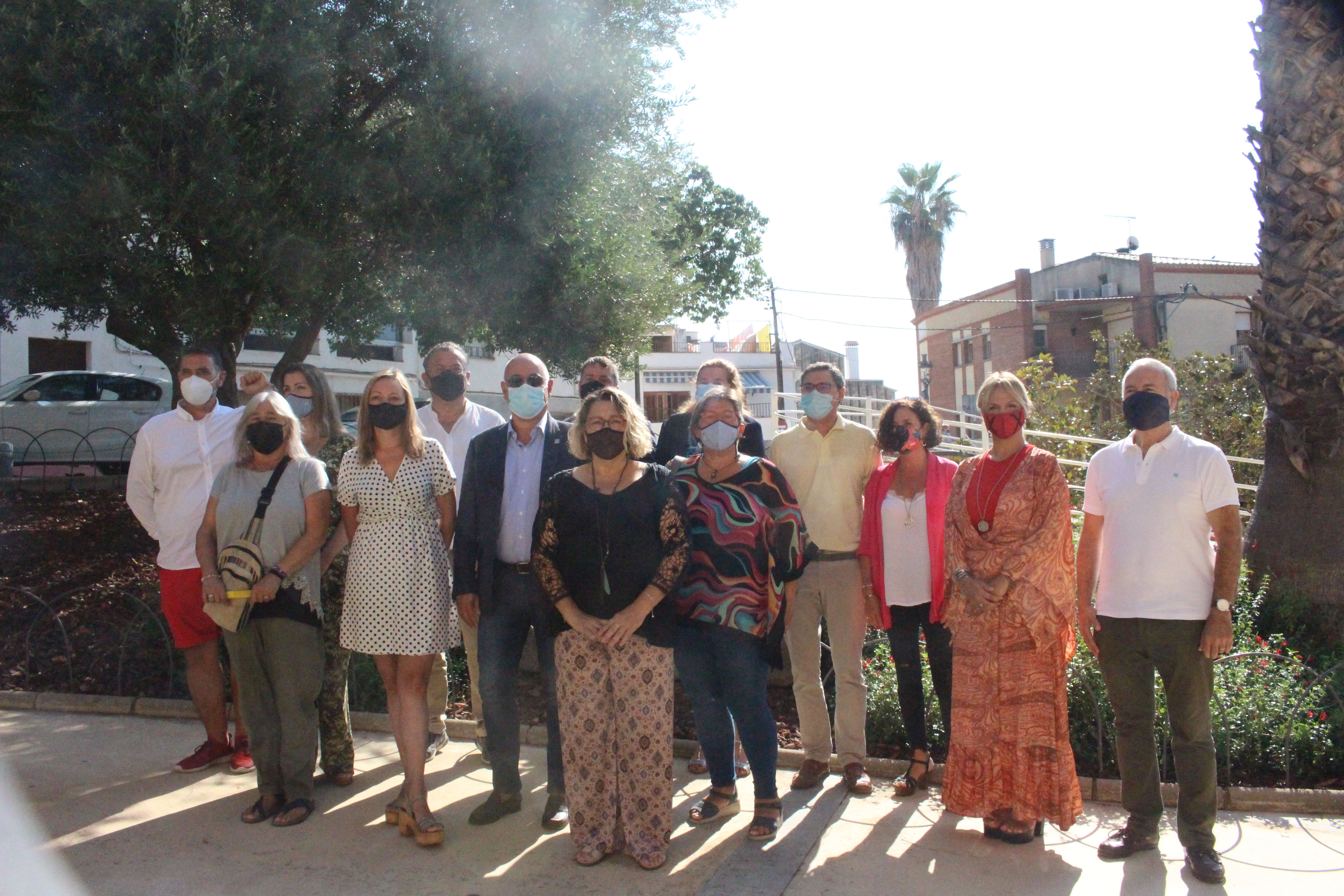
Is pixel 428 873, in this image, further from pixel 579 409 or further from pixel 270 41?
pixel 270 41

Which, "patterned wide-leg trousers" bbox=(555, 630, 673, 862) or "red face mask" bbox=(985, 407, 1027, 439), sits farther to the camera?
"red face mask" bbox=(985, 407, 1027, 439)

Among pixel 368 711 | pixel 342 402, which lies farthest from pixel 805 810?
pixel 342 402

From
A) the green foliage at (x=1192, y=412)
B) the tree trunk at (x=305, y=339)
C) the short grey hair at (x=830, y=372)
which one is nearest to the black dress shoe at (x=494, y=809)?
the short grey hair at (x=830, y=372)

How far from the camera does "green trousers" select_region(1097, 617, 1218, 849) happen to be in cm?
402

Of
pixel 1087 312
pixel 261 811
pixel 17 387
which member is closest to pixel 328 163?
pixel 261 811

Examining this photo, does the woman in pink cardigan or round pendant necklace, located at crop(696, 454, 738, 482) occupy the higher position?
round pendant necklace, located at crop(696, 454, 738, 482)

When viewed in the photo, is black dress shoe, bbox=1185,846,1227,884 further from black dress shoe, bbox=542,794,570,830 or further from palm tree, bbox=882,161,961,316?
palm tree, bbox=882,161,961,316

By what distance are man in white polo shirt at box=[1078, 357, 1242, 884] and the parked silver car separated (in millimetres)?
13689

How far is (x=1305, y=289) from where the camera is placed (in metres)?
6.79

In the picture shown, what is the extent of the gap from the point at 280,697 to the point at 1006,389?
3.47m

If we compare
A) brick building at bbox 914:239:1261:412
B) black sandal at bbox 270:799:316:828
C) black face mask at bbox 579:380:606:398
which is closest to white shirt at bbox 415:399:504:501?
black face mask at bbox 579:380:606:398

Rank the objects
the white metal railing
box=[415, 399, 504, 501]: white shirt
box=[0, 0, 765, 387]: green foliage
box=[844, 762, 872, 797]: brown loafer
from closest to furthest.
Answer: box=[844, 762, 872, 797]: brown loafer → box=[415, 399, 504, 501]: white shirt → box=[0, 0, 765, 387]: green foliage → the white metal railing

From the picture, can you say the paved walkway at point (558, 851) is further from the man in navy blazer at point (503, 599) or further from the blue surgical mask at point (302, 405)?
the blue surgical mask at point (302, 405)

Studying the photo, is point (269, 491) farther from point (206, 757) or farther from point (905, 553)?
Result: point (905, 553)
